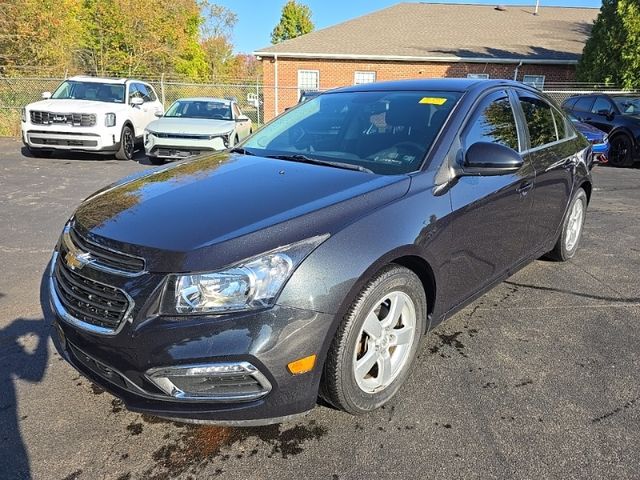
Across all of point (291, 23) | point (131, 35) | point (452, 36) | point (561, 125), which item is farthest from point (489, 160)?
point (291, 23)

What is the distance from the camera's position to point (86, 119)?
997cm

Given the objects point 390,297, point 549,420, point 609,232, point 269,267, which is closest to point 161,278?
point 269,267

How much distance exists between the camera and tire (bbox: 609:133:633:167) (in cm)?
1159

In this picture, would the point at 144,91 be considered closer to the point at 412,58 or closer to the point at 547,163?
the point at 547,163

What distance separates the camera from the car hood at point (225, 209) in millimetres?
2014

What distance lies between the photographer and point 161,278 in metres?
1.95

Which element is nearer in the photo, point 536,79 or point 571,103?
point 571,103

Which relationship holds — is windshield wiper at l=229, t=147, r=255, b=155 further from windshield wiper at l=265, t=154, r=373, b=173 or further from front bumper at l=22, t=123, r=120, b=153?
front bumper at l=22, t=123, r=120, b=153

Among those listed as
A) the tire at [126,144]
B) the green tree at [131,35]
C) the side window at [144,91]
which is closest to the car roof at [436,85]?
the tire at [126,144]

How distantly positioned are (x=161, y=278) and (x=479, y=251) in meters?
1.99

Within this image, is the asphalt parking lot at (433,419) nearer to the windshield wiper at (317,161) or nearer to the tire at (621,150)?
the windshield wiper at (317,161)

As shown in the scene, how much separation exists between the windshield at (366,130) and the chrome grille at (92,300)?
1494 millimetres

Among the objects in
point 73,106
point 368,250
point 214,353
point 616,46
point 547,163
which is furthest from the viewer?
point 616,46

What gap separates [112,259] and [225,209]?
552mm
